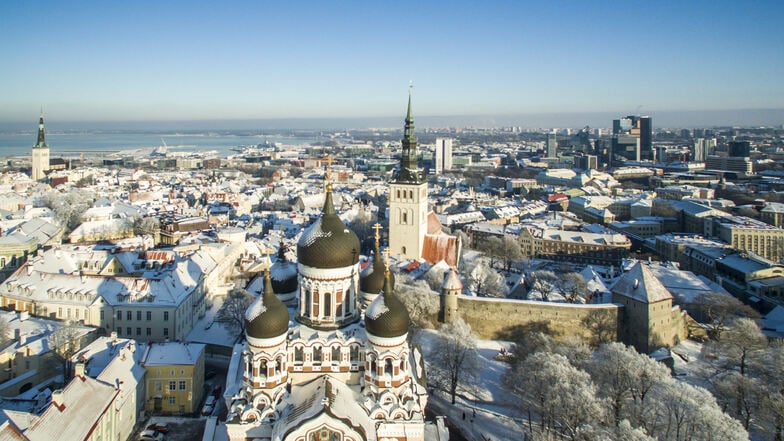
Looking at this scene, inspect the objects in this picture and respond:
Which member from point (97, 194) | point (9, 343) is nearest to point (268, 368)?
point (9, 343)

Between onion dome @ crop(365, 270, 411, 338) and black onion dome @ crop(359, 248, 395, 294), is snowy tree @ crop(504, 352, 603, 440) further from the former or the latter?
black onion dome @ crop(359, 248, 395, 294)

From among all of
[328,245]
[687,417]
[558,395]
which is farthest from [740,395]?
[328,245]

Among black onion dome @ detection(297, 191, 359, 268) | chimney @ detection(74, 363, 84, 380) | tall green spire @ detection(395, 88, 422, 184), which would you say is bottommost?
chimney @ detection(74, 363, 84, 380)

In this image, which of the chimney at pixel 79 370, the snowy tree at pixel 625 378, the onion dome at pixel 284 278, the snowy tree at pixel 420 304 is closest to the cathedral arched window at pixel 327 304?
the onion dome at pixel 284 278

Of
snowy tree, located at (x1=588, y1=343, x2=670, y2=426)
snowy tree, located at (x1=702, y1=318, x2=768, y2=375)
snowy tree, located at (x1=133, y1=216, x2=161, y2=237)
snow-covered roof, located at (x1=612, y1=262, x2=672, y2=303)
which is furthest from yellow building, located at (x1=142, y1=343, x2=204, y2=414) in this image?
snowy tree, located at (x1=133, y1=216, x2=161, y2=237)

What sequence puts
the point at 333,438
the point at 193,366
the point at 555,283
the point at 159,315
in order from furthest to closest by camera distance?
1. the point at 555,283
2. the point at 159,315
3. the point at 193,366
4. the point at 333,438

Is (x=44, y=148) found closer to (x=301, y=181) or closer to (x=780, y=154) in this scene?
(x=301, y=181)
